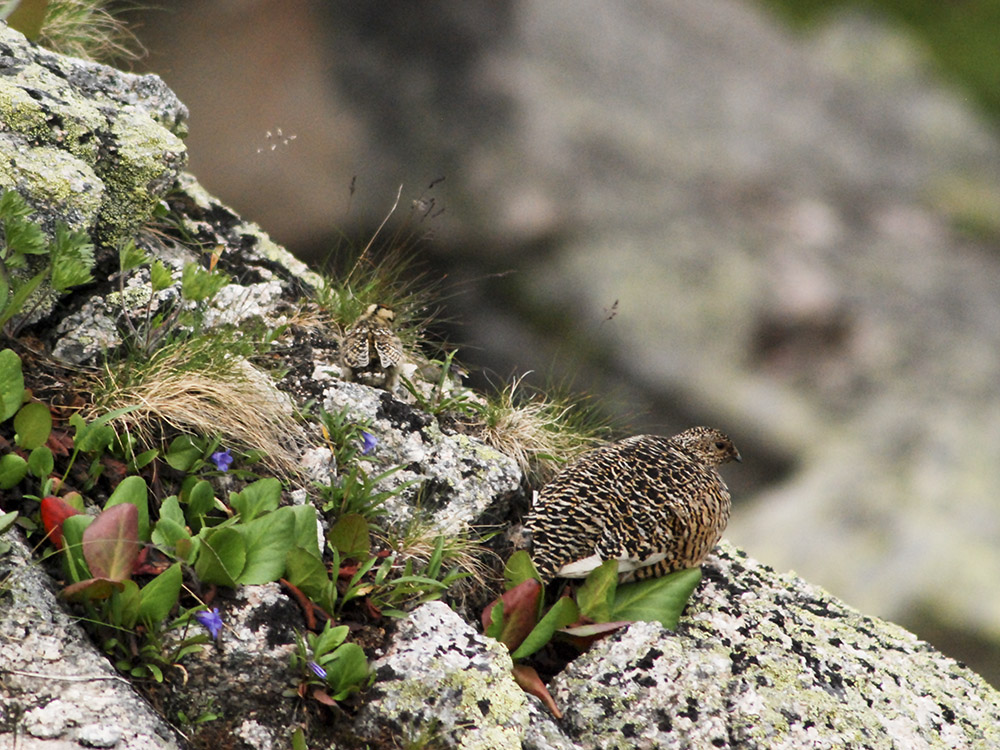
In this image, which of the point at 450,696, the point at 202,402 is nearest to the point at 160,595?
the point at 202,402

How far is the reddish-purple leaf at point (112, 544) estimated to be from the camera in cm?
318

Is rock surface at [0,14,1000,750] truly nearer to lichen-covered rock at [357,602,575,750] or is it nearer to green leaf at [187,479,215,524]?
lichen-covered rock at [357,602,575,750]

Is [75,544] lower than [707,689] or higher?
lower

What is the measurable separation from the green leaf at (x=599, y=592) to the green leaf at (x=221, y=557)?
4.77ft

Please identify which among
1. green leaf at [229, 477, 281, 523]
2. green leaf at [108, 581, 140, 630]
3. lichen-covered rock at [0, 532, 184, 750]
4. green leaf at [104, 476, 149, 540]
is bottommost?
lichen-covered rock at [0, 532, 184, 750]

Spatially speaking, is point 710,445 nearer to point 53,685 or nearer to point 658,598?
point 658,598

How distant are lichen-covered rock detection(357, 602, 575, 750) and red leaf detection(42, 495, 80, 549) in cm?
119

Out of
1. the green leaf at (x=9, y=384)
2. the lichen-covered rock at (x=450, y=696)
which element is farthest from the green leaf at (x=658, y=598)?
the green leaf at (x=9, y=384)

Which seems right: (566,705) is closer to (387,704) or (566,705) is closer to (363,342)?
(387,704)

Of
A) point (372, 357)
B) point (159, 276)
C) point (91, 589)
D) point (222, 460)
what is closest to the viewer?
point (91, 589)

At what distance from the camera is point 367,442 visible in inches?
170

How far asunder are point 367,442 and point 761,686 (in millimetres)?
1962

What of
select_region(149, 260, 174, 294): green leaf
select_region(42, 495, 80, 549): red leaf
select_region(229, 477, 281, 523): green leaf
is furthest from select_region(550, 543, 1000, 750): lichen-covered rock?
select_region(149, 260, 174, 294): green leaf

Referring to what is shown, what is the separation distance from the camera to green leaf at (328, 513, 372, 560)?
379cm
